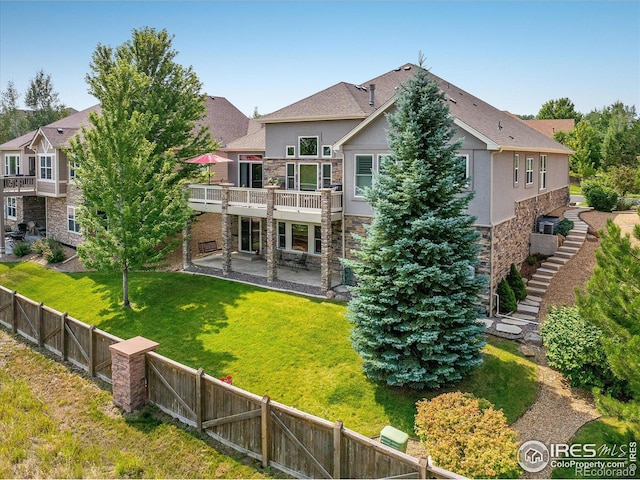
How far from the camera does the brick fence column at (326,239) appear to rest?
58.3ft

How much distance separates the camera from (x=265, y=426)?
8.27 m

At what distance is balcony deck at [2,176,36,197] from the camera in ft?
90.0

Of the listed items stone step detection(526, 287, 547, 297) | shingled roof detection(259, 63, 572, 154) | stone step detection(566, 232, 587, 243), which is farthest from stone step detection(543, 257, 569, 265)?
shingled roof detection(259, 63, 572, 154)

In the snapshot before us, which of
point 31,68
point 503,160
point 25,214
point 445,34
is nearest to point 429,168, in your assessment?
point 503,160

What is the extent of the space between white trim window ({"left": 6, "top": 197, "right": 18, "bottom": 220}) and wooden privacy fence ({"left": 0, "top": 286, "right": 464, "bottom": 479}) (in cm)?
2723

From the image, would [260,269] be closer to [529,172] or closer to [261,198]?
[261,198]

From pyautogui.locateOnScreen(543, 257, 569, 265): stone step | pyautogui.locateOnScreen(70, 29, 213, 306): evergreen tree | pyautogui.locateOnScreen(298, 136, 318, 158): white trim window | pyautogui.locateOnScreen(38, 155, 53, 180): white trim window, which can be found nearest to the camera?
pyautogui.locateOnScreen(70, 29, 213, 306): evergreen tree

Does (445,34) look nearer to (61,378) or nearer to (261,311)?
A: (261,311)

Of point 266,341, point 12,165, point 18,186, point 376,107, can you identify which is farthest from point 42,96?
point 266,341

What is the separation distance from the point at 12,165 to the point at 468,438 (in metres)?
36.2

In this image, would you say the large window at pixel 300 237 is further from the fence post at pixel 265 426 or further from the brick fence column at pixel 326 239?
the fence post at pixel 265 426

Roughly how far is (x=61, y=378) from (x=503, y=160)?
51.6 ft

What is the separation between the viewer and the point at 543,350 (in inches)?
520

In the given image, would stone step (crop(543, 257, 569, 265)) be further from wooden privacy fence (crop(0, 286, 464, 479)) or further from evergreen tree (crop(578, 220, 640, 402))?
wooden privacy fence (crop(0, 286, 464, 479))
